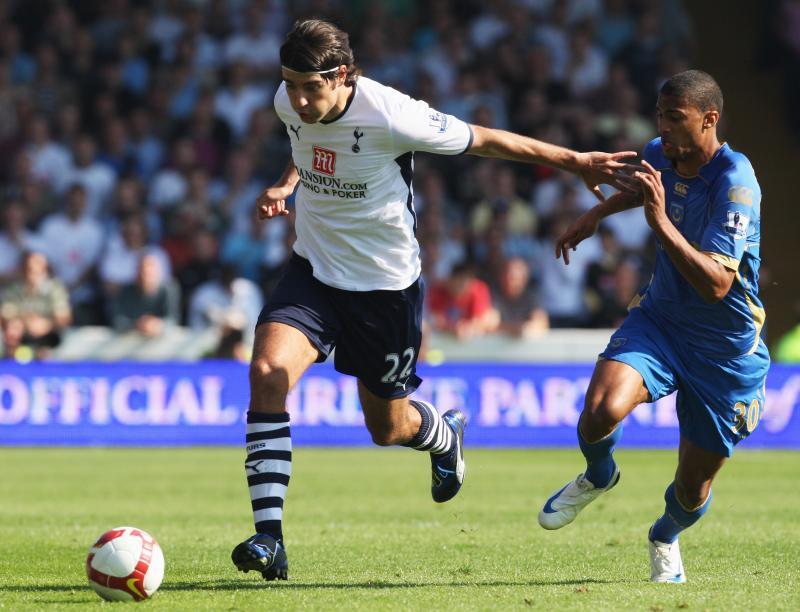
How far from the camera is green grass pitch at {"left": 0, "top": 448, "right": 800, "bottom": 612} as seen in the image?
628cm

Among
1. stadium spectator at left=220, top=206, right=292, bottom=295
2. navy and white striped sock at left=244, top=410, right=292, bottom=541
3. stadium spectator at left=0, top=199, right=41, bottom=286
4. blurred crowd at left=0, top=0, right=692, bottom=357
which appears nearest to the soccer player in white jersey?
navy and white striped sock at left=244, top=410, right=292, bottom=541

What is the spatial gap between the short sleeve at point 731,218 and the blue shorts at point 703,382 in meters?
0.54

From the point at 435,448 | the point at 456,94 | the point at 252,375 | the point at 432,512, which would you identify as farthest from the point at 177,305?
the point at 252,375

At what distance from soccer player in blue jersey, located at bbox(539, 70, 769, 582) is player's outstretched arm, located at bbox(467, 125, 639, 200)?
0.17 m

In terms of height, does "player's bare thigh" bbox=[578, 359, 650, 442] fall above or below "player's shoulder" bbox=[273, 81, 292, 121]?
below

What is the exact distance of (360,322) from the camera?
7.25 meters

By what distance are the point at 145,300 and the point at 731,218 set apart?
1110 cm

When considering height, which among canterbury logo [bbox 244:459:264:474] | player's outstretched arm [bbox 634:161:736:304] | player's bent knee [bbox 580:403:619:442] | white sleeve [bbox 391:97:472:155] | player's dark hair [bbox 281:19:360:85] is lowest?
canterbury logo [bbox 244:459:264:474]

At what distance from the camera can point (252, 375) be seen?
A: 672cm

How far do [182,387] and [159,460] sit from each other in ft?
4.75

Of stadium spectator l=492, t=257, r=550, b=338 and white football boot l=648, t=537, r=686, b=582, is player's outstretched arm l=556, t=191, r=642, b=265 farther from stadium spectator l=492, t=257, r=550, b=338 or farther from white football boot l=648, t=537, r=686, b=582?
stadium spectator l=492, t=257, r=550, b=338

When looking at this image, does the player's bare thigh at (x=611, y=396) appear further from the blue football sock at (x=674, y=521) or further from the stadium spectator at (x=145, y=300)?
the stadium spectator at (x=145, y=300)

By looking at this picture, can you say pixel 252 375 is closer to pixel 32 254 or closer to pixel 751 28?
pixel 32 254

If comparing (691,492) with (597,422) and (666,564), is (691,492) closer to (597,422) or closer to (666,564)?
(666,564)
